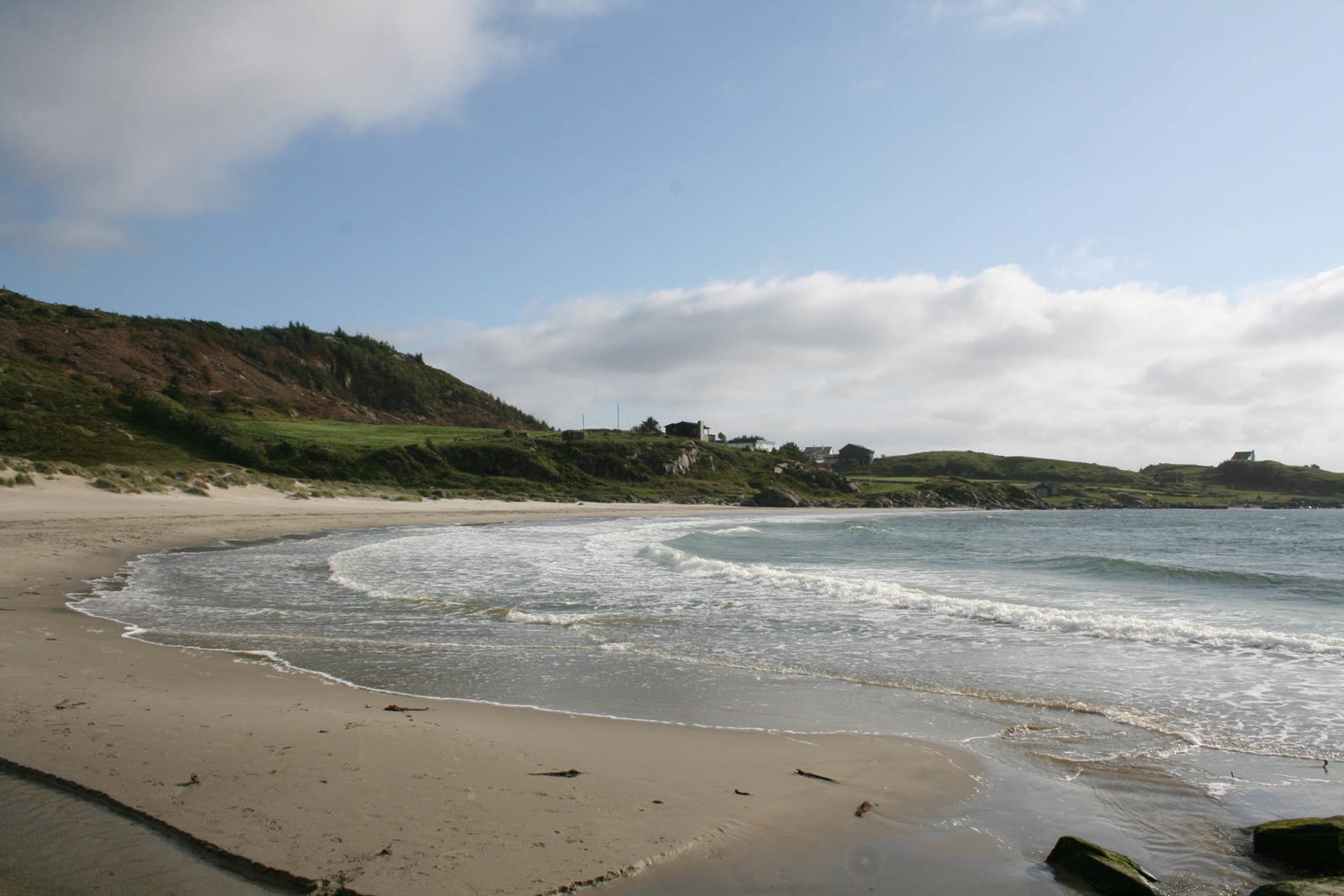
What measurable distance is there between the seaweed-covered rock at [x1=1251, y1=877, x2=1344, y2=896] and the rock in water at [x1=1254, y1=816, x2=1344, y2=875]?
0.45 metres

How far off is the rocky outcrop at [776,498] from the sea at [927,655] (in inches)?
2006

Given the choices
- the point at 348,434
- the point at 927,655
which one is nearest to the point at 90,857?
the point at 927,655

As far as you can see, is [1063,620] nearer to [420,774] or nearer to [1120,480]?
[420,774]

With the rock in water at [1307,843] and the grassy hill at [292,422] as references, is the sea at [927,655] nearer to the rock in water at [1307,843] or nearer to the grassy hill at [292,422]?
the rock in water at [1307,843]

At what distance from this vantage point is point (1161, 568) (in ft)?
70.2

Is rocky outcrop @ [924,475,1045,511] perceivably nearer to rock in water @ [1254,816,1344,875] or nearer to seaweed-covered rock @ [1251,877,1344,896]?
rock in water @ [1254,816,1344,875]

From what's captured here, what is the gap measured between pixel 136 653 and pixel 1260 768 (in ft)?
38.0

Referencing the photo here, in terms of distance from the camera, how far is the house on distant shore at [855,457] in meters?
147

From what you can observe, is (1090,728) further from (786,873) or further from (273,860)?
(273,860)

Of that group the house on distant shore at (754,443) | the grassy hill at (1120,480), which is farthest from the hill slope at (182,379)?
the grassy hill at (1120,480)

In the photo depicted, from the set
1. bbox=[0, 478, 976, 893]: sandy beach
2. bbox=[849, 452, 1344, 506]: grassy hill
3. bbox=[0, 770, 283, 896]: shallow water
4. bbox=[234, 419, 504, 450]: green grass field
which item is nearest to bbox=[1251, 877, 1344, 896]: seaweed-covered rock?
bbox=[0, 478, 976, 893]: sandy beach

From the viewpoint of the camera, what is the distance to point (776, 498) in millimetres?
73812

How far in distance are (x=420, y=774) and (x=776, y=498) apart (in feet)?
229

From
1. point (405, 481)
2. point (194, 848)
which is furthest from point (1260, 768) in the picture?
point (405, 481)
